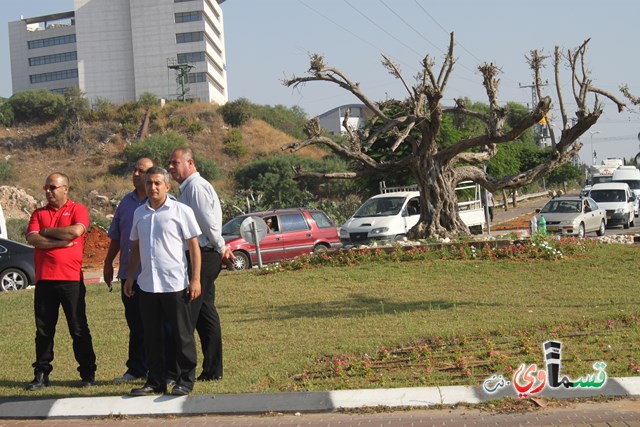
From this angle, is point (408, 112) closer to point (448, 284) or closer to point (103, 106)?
point (448, 284)

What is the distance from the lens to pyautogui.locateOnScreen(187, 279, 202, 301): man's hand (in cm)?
751

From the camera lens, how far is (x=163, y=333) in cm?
770

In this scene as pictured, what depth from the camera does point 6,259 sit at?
65.4 feet

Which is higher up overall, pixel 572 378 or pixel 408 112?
pixel 408 112

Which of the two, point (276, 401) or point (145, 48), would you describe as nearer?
point (276, 401)

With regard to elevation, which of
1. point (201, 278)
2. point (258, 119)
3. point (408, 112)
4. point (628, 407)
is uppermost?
point (258, 119)

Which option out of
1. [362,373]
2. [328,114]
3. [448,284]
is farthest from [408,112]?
[328,114]

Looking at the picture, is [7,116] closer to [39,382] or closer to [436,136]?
[436,136]

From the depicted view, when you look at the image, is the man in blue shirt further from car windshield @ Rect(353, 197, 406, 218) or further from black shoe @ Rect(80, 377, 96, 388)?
car windshield @ Rect(353, 197, 406, 218)

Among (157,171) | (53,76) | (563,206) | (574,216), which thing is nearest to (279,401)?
(157,171)

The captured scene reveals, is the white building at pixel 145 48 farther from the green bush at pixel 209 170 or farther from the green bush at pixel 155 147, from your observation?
the green bush at pixel 209 170

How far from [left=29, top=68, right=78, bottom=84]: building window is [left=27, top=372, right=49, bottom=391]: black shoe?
98.4m

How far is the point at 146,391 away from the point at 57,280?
1464 mm

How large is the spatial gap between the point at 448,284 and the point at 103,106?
239 feet
